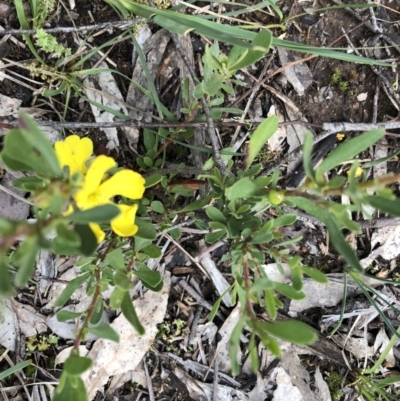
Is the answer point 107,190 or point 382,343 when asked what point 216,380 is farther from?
point 107,190

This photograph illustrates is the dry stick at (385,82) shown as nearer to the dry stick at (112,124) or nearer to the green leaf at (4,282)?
the dry stick at (112,124)

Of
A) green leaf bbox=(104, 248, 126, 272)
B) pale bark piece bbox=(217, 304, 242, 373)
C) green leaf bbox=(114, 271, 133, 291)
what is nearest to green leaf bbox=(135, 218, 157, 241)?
green leaf bbox=(104, 248, 126, 272)

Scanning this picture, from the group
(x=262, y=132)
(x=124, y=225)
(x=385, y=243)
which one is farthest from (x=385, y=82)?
(x=124, y=225)

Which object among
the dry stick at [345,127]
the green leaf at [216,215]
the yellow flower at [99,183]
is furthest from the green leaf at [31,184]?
the dry stick at [345,127]

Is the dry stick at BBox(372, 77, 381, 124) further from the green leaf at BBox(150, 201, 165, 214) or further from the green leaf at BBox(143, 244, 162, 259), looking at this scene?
the green leaf at BBox(143, 244, 162, 259)

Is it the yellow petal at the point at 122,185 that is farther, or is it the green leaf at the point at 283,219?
the green leaf at the point at 283,219

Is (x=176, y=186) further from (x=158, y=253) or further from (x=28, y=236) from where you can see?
(x=28, y=236)

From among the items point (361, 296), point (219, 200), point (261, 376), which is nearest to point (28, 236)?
point (219, 200)
